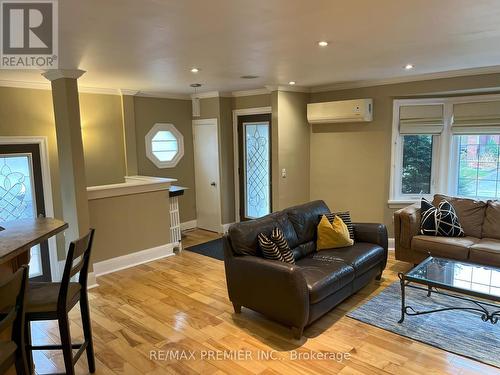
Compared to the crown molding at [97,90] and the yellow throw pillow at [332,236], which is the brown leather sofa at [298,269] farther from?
the crown molding at [97,90]

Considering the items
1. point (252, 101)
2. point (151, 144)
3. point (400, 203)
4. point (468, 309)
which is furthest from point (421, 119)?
point (151, 144)

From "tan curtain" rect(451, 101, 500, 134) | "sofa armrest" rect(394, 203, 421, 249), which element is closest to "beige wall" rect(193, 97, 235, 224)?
"sofa armrest" rect(394, 203, 421, 249)

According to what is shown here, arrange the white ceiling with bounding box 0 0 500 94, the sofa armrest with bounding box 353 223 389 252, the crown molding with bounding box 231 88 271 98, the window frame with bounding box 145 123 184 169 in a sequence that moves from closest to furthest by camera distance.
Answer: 1. the white ceiling with bounding box 0 0 500 94
2. the sofa armrest with bounding box 353 223 389 252
3. the crown molding with bounding box 231 88 271 98
4. the window frame with bounding box 145 123 184 169

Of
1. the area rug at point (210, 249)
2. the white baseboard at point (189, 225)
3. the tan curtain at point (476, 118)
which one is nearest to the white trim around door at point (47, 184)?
the area rug at point (210, 249)

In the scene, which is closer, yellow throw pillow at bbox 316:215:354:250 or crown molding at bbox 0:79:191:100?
yellow throw pillow at bbox 316:215:354:250

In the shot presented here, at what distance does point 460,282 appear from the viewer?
304 centimetres

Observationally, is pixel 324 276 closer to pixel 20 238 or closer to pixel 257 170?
pixel 20 238

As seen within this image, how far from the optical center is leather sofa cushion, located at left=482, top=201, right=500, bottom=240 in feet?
13.7

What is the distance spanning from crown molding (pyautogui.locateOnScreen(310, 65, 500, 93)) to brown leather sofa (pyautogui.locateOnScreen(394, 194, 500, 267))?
1.55 metres

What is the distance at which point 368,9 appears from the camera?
2109mm

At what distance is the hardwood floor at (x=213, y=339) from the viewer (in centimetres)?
267

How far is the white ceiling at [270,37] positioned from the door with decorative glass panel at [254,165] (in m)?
1.73

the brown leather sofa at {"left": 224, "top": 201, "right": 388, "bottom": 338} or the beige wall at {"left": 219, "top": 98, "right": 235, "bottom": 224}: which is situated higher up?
the beige wall at {"left": 219, "top": 98, "right": 235, "bottom": 224}

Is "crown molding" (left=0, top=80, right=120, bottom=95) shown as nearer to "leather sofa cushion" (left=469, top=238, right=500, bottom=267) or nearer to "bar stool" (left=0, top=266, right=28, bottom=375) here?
"bar stool" (left=0, top=266, right=28, bottom=375)
